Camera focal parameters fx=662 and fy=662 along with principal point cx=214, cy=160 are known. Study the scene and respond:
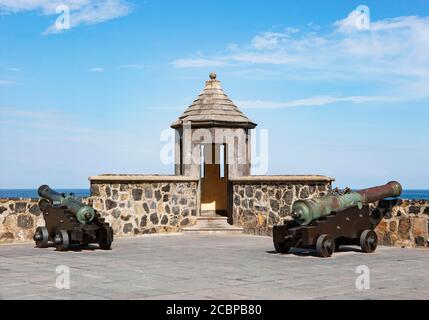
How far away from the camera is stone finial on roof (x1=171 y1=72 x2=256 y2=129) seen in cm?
1770

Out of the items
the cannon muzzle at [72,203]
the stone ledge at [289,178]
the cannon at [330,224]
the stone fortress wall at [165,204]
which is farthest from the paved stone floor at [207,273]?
the stone ledge at [289,178]

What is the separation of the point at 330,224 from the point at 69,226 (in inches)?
194

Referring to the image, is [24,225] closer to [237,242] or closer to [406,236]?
[237,242]

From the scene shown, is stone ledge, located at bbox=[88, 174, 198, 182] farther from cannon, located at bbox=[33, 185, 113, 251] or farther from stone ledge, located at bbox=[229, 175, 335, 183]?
cannon, located at bbox=[33, 185, 113, 251]

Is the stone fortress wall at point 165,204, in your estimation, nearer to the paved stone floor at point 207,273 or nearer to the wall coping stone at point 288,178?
the wall coping stone at point 288,178

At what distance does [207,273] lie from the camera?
900 cm

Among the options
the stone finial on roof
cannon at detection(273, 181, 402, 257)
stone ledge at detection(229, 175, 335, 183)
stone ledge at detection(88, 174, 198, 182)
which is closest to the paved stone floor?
cannon at detection(273, 181, 402, 257)

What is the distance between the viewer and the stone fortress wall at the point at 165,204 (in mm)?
14284

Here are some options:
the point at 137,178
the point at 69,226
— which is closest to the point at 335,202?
the point at 69,226

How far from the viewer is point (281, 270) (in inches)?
369

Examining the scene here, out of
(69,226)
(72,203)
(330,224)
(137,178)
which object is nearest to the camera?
(330,224)

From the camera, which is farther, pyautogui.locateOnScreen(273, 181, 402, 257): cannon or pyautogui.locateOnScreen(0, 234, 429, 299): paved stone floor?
pyautogui.locateOnScreen(273, 181, 402, 257): cannon

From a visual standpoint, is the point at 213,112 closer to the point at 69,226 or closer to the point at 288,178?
the point at 288,178
